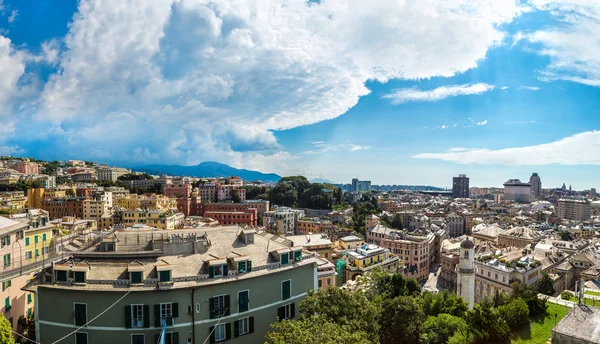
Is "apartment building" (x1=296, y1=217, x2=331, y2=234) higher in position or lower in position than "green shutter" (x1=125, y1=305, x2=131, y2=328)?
lower

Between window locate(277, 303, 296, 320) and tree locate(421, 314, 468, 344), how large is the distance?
792cm

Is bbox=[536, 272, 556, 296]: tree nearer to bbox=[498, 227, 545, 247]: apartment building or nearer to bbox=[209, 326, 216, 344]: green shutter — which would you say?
bbox=[498, 227, 545, 247]: apartment building

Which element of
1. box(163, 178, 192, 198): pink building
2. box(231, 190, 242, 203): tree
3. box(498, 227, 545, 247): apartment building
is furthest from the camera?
box(231, 190, 242, 203): tree

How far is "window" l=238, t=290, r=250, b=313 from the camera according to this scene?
17609 millimetres

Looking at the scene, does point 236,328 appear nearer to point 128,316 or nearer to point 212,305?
point 212,305

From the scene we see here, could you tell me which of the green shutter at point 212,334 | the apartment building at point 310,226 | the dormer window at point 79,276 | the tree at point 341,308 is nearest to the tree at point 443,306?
the tree at point 341,308

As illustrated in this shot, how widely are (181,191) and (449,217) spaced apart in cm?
8068

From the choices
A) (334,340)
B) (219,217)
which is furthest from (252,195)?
(334,340)

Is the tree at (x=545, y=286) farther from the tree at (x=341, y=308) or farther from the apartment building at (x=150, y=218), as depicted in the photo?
the apartment building at (x=150, y=218)

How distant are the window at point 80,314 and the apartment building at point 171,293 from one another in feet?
0.14

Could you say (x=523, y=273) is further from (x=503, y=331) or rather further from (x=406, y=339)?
(x=406, y=339)

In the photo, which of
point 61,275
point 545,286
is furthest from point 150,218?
point 545,286

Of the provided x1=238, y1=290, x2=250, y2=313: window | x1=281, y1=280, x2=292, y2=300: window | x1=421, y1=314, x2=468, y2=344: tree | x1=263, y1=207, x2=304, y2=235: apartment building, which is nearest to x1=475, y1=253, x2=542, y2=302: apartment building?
x1=421, y1=314, x2=468, y2=344: tree

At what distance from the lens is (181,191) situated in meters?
104
